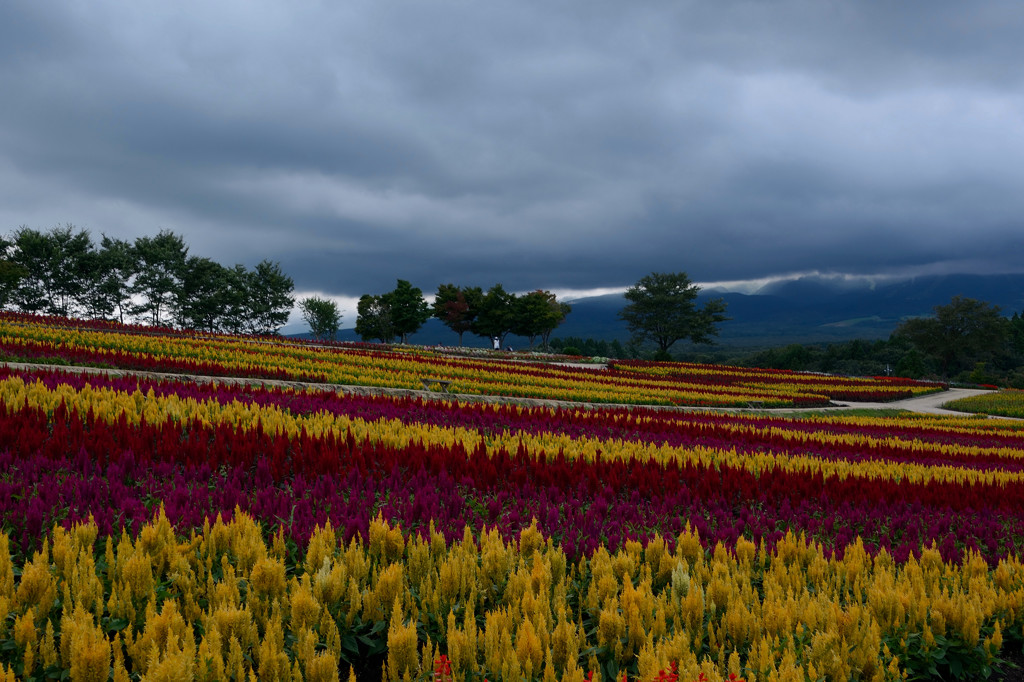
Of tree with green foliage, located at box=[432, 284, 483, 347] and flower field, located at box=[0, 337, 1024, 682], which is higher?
tree with green foliage, located at box=[432, 284, 483, 347]

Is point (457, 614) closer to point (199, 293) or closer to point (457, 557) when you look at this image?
point (457, 557)

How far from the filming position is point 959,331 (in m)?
56.6

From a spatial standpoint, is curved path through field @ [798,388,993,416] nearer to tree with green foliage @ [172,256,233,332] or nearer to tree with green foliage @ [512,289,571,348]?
tree with green foliage @ [512,289,571,348]

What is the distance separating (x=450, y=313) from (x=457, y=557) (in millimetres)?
72372

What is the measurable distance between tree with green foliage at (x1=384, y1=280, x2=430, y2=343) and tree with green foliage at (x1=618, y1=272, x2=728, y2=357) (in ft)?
84.6

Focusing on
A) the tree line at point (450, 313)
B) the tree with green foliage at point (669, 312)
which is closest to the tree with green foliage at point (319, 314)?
the tree line at point (450, 313)

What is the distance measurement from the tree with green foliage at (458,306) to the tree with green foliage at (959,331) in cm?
5088

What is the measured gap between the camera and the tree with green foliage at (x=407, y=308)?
229 feet

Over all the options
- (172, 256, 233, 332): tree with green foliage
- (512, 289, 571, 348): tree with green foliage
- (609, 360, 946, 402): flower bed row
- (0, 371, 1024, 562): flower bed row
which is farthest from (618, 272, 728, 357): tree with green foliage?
(0, 371, 1024, 562): flower bed row

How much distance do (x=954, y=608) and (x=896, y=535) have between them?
6.83ft

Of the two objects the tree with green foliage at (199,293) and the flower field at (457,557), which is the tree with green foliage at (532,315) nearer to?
the tree with green foliage at (199,293)

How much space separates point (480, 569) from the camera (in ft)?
9.69

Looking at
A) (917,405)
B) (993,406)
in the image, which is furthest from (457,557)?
(917,405)

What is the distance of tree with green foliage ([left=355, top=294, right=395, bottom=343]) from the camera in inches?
2864
